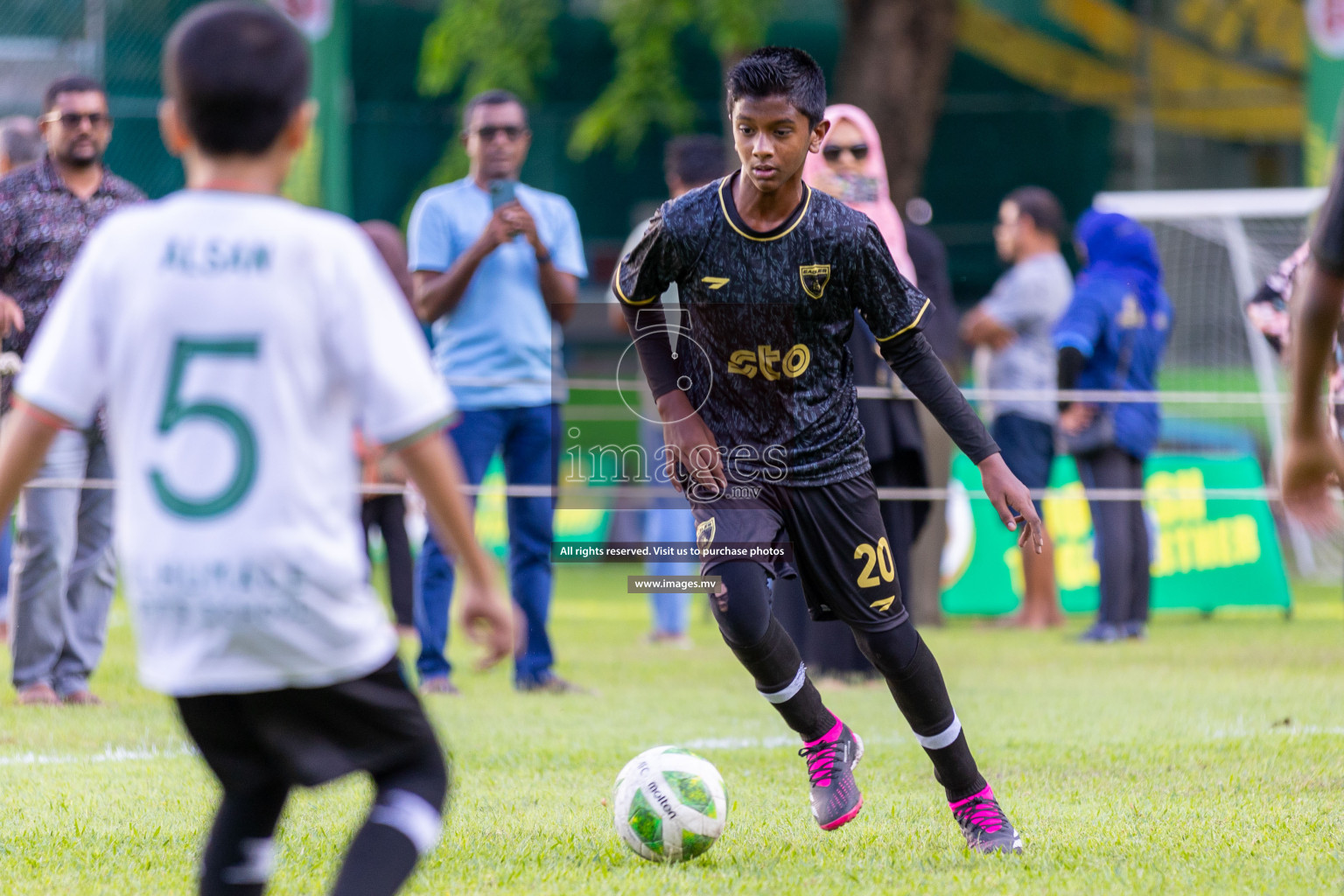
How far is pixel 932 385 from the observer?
4039 millimetres

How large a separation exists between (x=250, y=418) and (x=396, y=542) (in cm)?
627


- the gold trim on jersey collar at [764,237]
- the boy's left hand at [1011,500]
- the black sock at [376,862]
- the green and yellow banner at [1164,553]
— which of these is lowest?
the green and yellow banner at [1164,553]

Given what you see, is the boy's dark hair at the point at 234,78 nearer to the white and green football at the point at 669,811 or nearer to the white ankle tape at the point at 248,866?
the white ankle tape at the point at 248,866

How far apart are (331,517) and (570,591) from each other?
34.1 feet

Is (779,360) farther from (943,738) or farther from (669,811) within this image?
(669,811)

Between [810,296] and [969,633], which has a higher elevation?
[810,296]

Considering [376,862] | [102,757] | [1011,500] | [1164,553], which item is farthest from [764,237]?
[1164,553]

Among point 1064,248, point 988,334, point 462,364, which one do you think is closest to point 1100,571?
point 988,334

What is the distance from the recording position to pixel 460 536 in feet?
8.28

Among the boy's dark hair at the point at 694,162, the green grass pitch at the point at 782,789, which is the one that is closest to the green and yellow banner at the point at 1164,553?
the green grass pitch at the point at 782,789

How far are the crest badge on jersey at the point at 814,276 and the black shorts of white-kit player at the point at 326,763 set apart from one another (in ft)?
5.74

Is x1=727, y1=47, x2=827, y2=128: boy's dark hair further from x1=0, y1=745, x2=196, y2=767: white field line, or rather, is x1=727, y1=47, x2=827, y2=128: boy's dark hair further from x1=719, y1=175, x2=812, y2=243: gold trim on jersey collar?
x1=0, y1=745, x2=196, y2=767: white field line

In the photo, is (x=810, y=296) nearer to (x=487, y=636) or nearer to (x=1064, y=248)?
(x=487, y=636)

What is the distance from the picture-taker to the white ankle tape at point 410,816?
8.54 feet
